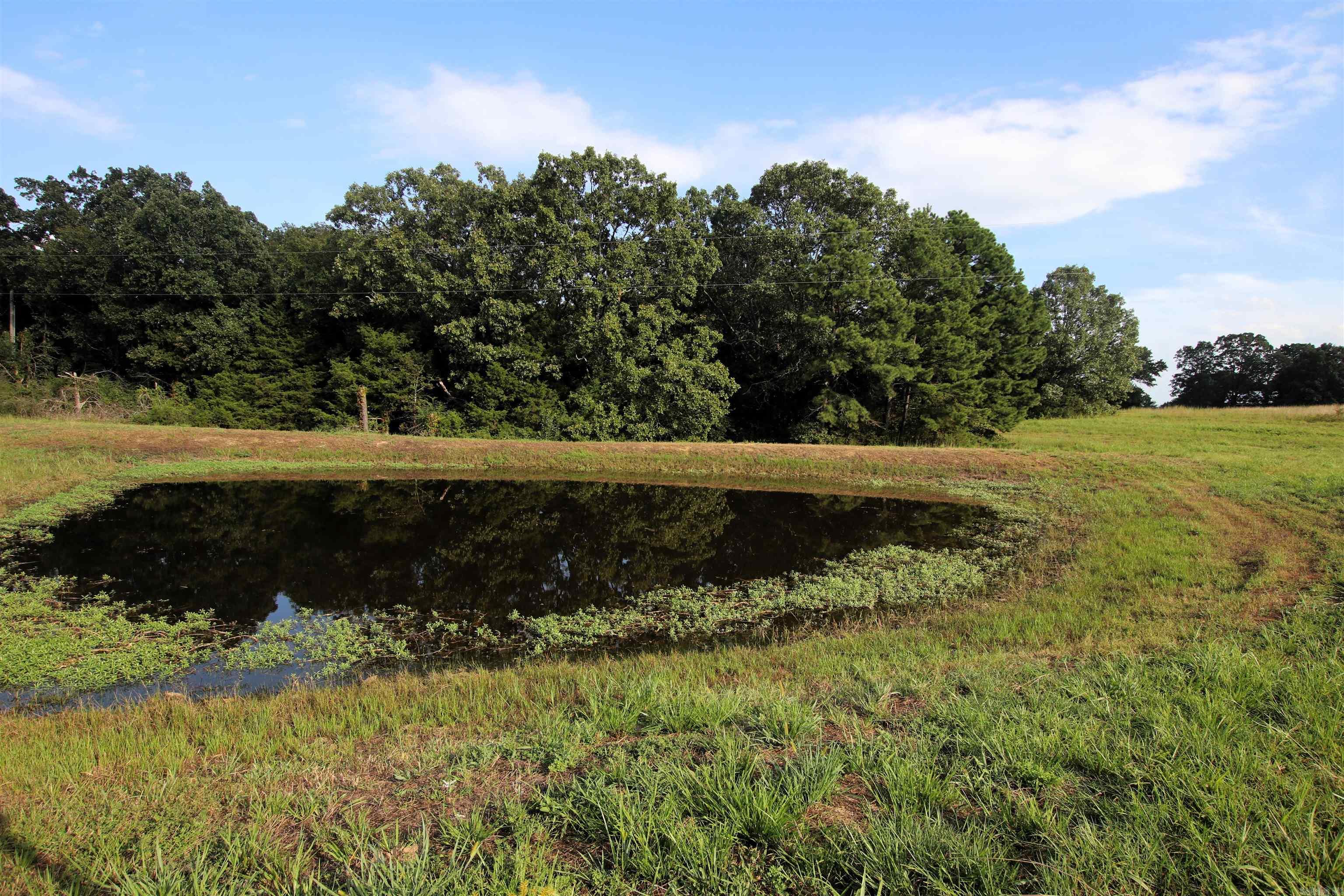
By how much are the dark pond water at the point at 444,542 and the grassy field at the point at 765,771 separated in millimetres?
2971

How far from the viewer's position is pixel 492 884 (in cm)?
237

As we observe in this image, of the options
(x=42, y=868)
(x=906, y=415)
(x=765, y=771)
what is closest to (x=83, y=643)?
(x=42, y=868)

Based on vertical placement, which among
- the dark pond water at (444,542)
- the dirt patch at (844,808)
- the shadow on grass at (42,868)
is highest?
the dirt patch at (844,808)

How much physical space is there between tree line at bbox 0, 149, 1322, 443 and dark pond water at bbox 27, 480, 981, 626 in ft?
36.6

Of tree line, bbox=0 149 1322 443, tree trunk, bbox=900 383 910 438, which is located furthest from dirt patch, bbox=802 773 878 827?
tree trunk, bbox=900 383 910 438

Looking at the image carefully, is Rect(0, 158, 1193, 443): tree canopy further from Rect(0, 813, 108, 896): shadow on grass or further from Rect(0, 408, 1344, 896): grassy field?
Rect(0, 813, 108, 896): shadow on grass

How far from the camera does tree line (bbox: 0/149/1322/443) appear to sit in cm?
2655

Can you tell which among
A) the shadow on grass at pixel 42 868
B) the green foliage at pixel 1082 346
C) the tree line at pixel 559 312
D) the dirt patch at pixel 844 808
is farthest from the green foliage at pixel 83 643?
the green foliage at pixel 1082 346

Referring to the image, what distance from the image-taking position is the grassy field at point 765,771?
2455 millimetres

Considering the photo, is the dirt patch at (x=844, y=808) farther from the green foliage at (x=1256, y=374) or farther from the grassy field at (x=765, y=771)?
the green foliage at (x=1256, y=374)

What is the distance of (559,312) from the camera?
28391 millimetres

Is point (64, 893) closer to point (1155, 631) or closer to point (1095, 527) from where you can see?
point (1155, 631)

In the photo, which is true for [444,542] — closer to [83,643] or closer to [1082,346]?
[83,643]

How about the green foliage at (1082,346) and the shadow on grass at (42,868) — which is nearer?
the shadow on grass at (42,868)
